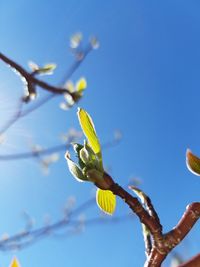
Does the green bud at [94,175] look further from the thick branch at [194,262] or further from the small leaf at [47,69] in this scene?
the small leaf at [47,69]

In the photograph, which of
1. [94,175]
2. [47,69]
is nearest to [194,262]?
[94,175]

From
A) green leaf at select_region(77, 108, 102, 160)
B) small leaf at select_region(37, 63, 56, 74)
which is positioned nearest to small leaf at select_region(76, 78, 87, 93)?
small leaf at select_region(37, 63, 56, 74)

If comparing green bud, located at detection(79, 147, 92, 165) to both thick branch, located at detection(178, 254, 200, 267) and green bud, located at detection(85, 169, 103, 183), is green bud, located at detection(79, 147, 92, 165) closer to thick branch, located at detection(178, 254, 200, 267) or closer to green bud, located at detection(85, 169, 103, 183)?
green bud, located at detection(85, 169, 103, 183)

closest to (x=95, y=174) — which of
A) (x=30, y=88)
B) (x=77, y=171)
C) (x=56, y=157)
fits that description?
(x=77, y=171)

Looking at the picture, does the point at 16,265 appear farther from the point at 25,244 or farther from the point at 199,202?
the point at 25,244

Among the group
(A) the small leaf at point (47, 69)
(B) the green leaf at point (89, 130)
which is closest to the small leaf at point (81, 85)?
(A) the small leaf at point (47, 69)

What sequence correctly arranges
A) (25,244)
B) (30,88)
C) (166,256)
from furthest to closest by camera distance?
(25,244)
(30,88)
(166,256)
